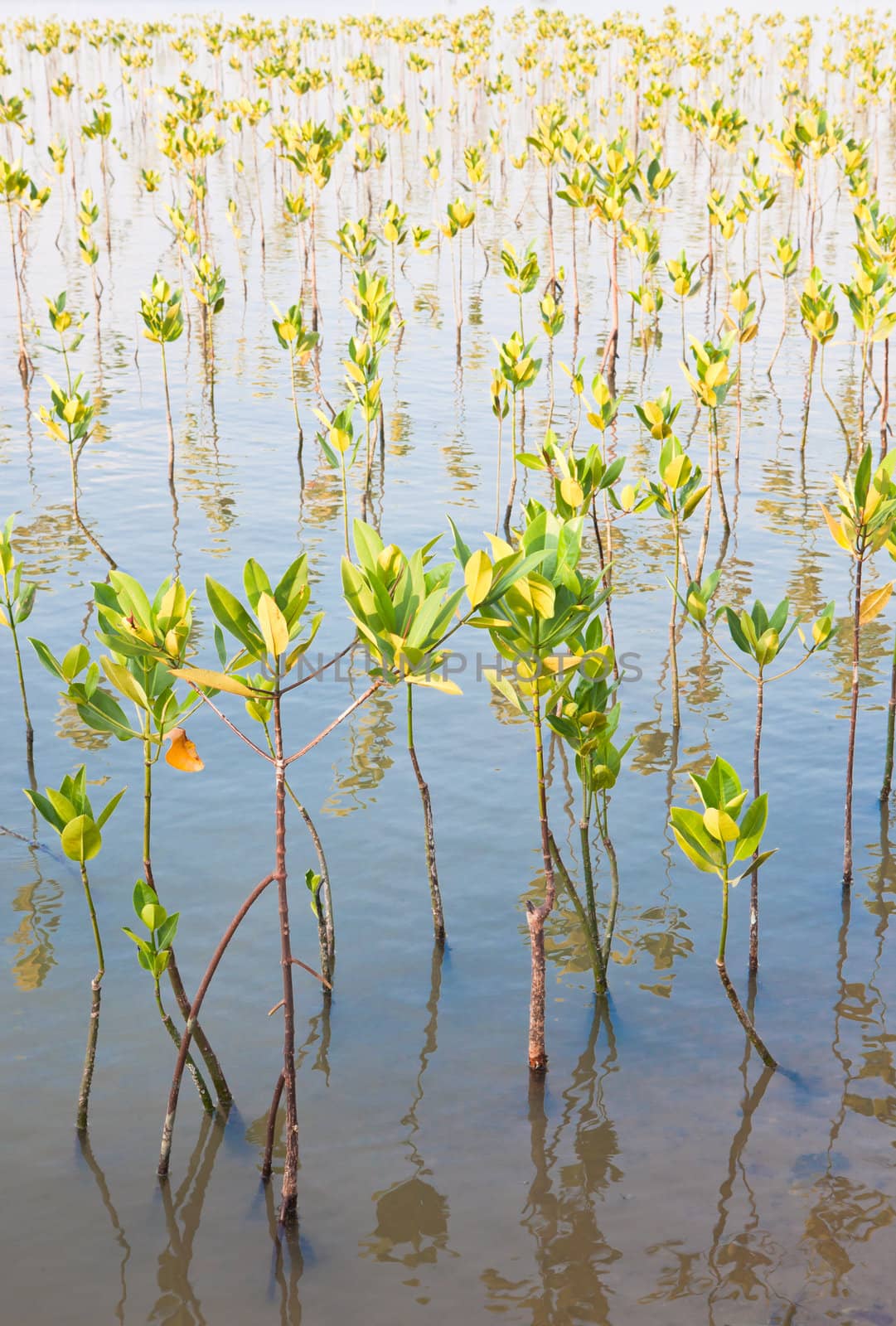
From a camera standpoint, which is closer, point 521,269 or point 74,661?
point 74,661

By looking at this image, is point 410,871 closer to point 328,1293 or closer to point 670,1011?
point 670,1011

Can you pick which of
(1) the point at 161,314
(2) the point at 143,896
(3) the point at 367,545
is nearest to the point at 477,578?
(3) the point at 367,545

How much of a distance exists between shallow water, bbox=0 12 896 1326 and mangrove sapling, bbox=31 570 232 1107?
44 cm

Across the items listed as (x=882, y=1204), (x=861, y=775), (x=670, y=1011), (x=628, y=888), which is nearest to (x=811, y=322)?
(x=861, y=775)

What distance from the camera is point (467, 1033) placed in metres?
3.91

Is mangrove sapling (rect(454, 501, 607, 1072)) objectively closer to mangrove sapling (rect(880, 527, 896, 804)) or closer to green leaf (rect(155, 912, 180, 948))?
green leaf (rect(155, 912, 180, 948))

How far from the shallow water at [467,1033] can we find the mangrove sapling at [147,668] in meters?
0.44

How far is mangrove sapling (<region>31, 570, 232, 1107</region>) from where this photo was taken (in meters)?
2.82

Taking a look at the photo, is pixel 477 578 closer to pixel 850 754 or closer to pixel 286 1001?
pixel 286 1001

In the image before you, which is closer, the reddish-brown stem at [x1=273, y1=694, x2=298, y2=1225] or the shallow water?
the reddish-brown stem at [x1=273, y1=694, x2=298, y2=1225]

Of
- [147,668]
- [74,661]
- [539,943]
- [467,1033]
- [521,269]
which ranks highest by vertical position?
[521,269]

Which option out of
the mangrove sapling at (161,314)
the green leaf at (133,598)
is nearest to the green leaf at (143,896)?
the green leaf at (133,598)

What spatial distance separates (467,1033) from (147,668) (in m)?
1.65

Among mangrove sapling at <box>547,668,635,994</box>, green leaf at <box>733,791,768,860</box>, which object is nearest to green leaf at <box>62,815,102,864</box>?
mangrove sapling at <box>547,668,635,994</box>
